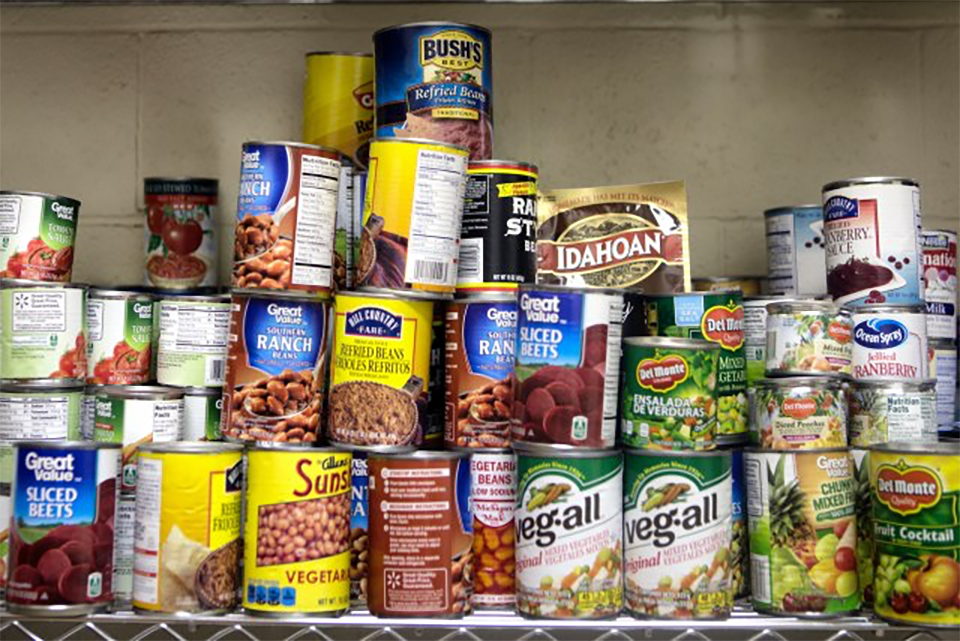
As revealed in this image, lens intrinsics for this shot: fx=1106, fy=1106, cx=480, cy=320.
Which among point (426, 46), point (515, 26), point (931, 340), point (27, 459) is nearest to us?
point (27, 459)

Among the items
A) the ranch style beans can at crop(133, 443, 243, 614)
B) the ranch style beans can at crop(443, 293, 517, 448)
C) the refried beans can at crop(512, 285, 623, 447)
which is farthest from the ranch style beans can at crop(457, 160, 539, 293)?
the ranch style beans can at crop(133, 443, 243, 614)

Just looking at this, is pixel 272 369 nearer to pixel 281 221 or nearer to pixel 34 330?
pixel 281 221

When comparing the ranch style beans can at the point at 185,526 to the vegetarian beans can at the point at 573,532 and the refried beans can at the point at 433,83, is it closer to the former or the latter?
the vegetarian beans can at the point at 573,532

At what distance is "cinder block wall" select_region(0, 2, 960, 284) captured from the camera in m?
2.31

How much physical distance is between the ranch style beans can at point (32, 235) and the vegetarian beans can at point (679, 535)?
947mm

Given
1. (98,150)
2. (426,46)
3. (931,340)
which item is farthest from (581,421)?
(98,150)

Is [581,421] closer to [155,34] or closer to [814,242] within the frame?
[814,242]

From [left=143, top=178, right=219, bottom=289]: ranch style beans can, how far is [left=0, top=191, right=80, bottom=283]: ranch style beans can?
34cm

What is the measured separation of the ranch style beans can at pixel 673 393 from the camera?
4.94ft

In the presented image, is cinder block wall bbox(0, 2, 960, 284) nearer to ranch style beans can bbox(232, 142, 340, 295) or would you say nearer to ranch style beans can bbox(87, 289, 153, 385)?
ranch style beans can bbox(87, 289, 153, 385)

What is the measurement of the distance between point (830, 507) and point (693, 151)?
1.00m

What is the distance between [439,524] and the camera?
1.51 m

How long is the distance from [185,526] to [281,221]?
0.45 meters

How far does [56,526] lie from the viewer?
1479mm
